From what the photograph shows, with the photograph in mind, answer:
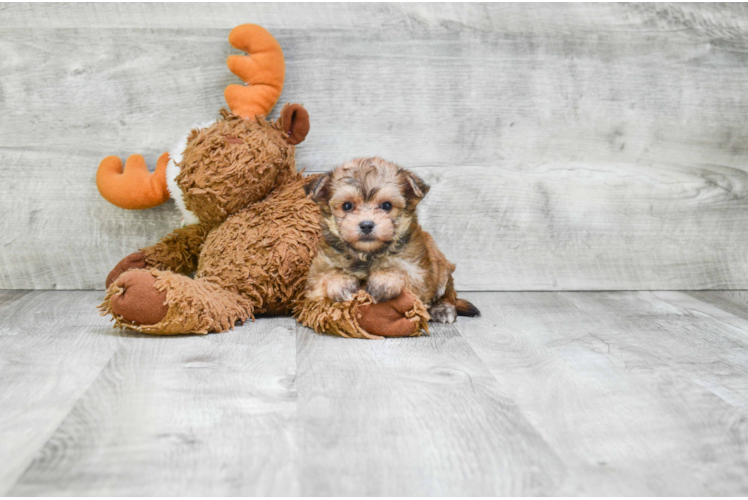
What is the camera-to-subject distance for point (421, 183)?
210cm

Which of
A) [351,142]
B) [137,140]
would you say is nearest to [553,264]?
[351,142]

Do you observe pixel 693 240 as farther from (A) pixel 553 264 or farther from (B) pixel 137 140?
(B) pixel 137 140

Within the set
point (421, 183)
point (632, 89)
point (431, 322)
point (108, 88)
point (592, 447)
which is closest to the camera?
point (592, 447)

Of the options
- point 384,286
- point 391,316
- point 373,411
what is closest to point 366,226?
point 384,286

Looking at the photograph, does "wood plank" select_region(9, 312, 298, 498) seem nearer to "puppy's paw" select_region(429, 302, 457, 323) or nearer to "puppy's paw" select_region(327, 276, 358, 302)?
"puppy's paw" select_region(327, 276, 358, 302)

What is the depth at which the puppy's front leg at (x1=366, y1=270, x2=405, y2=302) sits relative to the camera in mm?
2033

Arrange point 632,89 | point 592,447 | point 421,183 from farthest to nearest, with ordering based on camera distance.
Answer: point 632,89 < point 421,183 < point 592,447

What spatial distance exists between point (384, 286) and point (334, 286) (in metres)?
0.17

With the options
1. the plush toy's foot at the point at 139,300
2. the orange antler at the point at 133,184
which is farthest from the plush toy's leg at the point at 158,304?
the orange antler at the point at 133,184

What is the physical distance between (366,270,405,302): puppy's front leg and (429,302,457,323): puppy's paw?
303 mm

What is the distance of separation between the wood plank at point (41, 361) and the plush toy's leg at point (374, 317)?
67 centimetres

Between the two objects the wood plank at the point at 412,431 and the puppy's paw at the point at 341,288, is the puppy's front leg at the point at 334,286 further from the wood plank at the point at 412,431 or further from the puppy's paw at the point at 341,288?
the wood plank at the point at 412,431

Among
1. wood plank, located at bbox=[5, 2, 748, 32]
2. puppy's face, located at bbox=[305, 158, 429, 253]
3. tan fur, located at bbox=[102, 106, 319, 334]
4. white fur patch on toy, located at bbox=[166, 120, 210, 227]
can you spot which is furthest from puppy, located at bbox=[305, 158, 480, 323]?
wood plank, located at bbox=[5, 2, 748, 32]

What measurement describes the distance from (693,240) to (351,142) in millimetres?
1585
